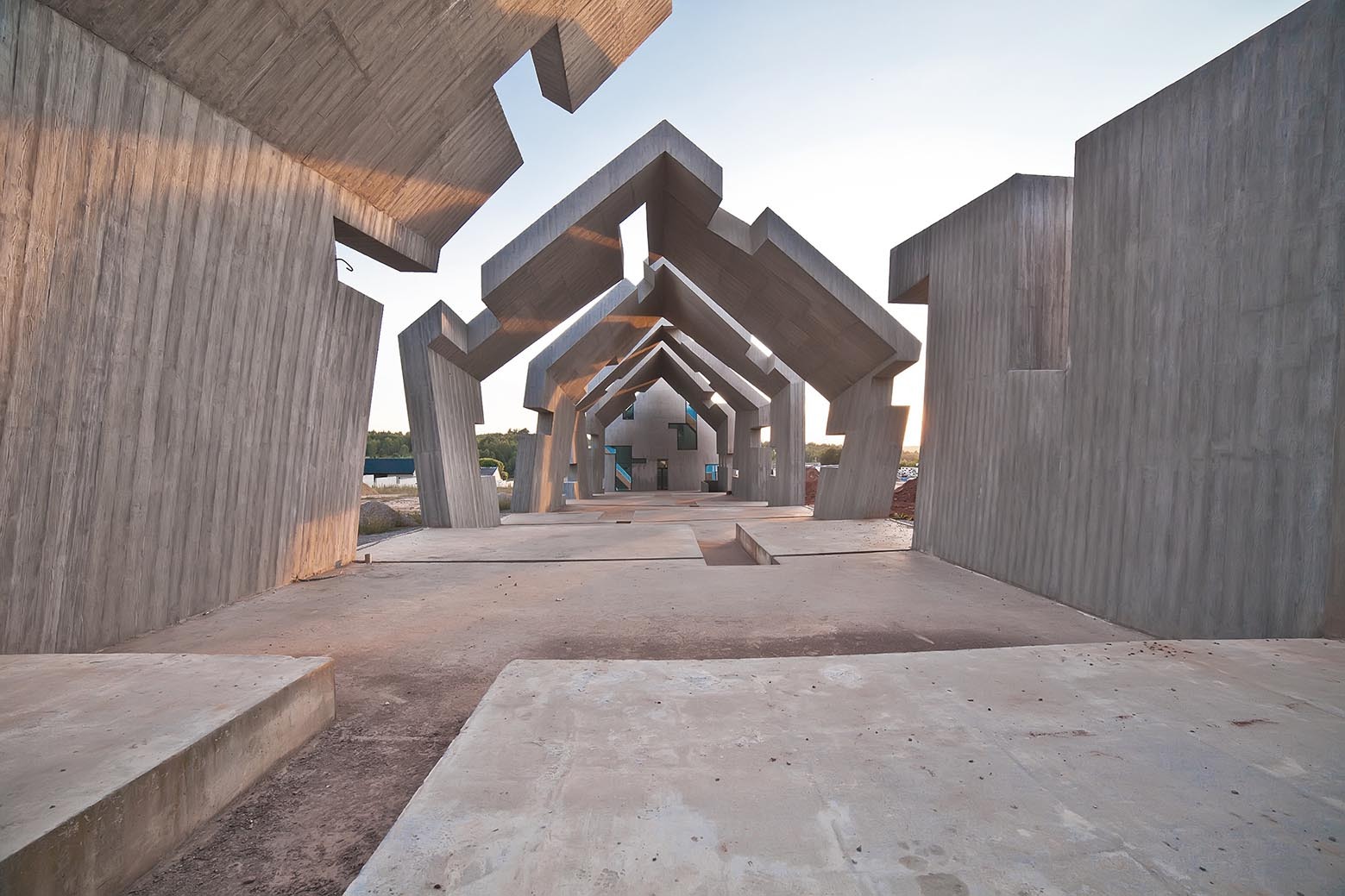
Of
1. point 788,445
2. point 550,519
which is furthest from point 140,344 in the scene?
point 788,445

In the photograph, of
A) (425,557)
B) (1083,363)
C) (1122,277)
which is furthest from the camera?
(425,557)

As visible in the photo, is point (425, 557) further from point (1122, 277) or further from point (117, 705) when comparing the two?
point (1122, 277)

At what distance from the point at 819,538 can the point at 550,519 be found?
743cm

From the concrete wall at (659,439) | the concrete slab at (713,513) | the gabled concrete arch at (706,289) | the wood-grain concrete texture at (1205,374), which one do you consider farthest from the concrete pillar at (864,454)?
the concrete wall at (659,439)

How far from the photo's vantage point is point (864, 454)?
522 inches

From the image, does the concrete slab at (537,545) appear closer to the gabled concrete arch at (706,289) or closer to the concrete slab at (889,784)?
the gabled concrete arch at (706,289)

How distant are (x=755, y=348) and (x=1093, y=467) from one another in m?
13.0

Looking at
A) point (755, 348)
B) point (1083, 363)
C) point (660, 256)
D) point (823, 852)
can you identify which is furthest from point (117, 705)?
point (755, 348)

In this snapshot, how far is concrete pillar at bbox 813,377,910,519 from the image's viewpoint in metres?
12.8

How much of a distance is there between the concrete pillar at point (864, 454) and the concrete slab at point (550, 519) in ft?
18.0

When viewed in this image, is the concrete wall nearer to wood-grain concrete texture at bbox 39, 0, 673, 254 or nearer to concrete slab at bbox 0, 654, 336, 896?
wood-grain concrete texture at bbox 39, 0, 673, 254

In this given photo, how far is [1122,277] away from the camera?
4969 millimetres

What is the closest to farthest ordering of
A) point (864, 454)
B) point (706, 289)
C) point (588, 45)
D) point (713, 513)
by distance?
point (588, 45), point (864, 454), point (706, 289), point (713, 513)

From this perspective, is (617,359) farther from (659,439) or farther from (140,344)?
(140,344)
